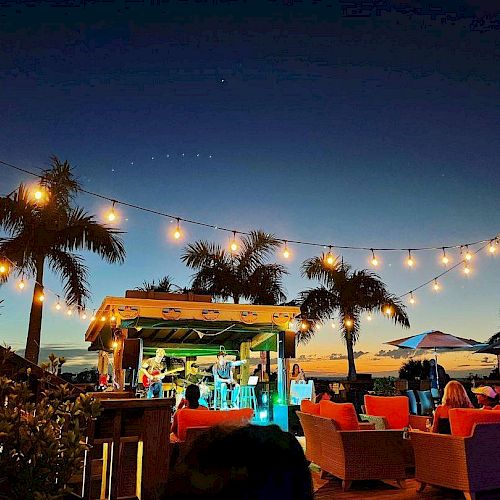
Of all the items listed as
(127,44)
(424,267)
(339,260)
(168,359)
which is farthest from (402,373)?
(127,44)

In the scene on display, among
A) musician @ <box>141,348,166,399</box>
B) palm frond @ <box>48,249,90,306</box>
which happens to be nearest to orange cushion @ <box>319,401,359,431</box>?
musician @ <box>141,348,166,399</box>

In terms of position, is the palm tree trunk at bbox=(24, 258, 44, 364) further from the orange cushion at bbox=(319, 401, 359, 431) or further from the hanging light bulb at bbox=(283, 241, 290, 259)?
the orange cushion at bbox=(319, 401, 359, 431)

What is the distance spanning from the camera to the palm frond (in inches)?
472

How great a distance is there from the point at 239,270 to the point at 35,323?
6954 millimetres

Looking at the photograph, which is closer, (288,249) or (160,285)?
(288,249)

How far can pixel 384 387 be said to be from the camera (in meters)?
15.4

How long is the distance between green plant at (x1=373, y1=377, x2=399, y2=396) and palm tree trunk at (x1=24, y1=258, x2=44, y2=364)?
9.17 m

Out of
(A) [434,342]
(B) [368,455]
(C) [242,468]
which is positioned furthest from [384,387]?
(C) [242,468]

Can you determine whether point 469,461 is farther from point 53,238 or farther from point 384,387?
point 384,387

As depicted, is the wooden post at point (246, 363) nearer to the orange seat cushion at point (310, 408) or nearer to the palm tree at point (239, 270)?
the palm tree at point (239, 270)

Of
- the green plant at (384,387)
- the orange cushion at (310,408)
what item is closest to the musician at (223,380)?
the orange cushion at (310,408)

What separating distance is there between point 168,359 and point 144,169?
8.47 meters

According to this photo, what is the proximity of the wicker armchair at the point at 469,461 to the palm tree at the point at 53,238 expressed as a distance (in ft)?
28.8

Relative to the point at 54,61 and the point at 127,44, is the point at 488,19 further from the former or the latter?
the point at 54,61
